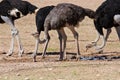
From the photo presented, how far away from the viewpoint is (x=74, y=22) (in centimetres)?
1273

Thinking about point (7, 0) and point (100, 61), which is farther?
point (7, 0)

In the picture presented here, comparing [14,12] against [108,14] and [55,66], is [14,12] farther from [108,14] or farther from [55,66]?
[55,66]

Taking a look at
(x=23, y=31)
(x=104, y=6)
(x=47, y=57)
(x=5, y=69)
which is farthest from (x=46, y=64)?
(x=23, y=31)

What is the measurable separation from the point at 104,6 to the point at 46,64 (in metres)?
2.79

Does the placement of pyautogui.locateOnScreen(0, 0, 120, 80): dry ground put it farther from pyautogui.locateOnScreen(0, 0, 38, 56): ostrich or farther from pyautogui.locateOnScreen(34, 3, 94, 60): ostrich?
pyautogui.locateOnScreen(0, 0, 38, 56): ostrich

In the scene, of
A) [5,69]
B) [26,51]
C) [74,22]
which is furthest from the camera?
[26,51]

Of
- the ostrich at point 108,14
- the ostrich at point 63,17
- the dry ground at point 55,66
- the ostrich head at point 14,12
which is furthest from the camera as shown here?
the ostrich head at point 14,12

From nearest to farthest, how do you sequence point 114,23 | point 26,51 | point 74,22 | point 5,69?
1. point 5,69
2. point 74,22
3. point 114,23
4. point 26,51

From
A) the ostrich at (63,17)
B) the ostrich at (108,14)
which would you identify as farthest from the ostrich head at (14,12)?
the ostrich at (108,14)

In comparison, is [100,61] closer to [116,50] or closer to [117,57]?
[117,57]

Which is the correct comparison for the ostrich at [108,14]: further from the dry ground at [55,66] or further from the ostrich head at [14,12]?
the ostrich head at [14,12]

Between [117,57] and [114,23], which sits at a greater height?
[114,23]

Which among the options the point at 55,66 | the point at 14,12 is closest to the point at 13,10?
the point at 14,12

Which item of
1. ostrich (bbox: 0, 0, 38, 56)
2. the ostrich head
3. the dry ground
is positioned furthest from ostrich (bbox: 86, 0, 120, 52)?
the ostrich head
